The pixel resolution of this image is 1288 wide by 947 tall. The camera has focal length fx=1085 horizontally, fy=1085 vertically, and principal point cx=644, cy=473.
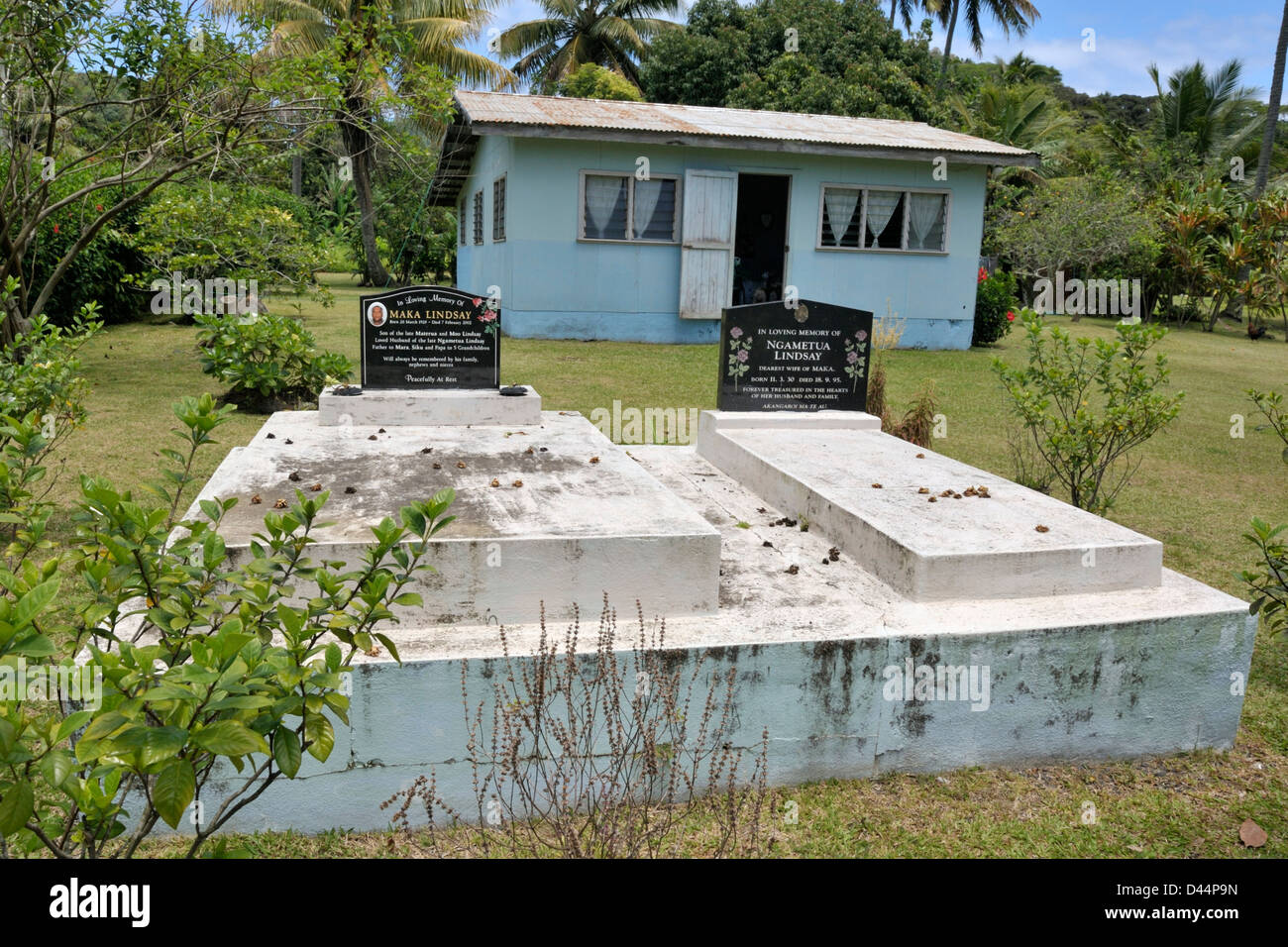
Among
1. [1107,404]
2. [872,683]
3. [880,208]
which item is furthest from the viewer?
[880,208]

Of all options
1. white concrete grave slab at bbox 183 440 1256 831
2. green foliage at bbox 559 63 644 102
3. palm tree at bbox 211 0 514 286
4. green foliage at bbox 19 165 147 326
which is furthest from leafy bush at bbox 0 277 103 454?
green foliage at bbox 559 63 644 102

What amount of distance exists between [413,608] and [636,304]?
42.3ft

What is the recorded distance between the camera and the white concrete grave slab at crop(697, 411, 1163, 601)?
175 inches

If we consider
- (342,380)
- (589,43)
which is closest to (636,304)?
(342,380)

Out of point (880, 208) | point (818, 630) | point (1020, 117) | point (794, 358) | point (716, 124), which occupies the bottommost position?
point (818, 630)

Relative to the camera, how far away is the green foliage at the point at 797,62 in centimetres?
2581

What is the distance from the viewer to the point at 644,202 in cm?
1612

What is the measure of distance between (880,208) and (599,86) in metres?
14.0

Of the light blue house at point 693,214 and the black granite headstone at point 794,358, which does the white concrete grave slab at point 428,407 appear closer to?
the black granite headstone at point 794,358

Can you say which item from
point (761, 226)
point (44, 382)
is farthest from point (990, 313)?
point (44, 382)

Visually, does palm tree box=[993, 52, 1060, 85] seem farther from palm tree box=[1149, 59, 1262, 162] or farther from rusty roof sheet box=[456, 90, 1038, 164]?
rusty roof sheet box=[456, 90, 1038, 164]

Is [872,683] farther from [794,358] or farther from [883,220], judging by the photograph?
[883,220]

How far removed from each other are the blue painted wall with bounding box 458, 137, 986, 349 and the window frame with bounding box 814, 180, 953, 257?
62mm

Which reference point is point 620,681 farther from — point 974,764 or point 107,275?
point 107,275
